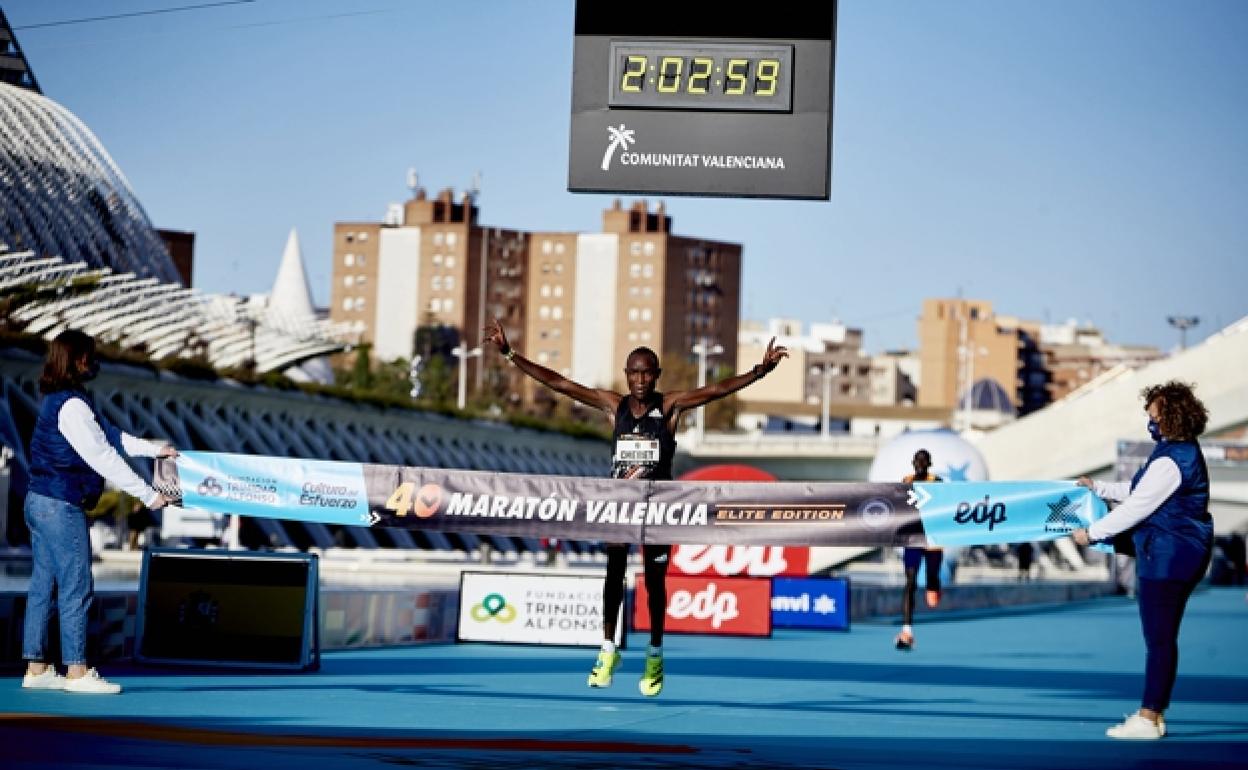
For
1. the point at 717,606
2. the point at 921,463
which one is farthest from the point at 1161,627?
the point at 717,606

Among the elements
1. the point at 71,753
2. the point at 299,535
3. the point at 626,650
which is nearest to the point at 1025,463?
the point at 299,535

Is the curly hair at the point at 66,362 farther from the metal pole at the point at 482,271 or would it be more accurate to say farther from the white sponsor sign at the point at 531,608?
the metal pole at the point at 482,271

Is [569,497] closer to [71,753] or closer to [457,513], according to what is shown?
→ [457,513]

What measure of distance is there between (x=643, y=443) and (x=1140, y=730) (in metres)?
3.33

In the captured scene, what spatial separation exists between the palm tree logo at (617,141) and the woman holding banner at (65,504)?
16.0ft

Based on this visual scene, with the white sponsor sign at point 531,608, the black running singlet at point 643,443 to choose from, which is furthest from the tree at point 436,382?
the black running singlet at point 643,443

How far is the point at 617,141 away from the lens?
50.7 ft

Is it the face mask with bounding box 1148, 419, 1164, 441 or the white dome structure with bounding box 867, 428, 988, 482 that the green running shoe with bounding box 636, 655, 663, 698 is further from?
the white dome structure with bounding box 867, 428, 988, 482

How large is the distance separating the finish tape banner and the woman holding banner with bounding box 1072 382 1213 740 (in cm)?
176

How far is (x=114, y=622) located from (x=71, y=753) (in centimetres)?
640

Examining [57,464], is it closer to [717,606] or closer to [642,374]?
[642,374]

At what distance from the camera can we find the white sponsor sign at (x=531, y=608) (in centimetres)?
1945

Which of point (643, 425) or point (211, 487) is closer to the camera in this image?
point (643, 425)

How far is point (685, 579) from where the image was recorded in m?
24.5
